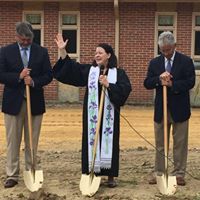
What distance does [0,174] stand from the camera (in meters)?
8.02

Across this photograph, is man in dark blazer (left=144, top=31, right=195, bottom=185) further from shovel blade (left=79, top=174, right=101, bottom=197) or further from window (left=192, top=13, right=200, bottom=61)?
window (left=192, top=13, right=200, bottom=61)

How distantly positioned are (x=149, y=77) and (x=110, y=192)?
5.05ft

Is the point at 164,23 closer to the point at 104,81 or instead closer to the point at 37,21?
the point at 37,21

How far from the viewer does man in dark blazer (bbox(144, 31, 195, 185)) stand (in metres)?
7.11

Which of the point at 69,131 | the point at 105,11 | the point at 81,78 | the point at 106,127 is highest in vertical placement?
the point at 105,11

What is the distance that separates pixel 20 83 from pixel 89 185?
150 centimetres

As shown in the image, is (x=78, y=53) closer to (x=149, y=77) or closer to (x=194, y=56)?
(x=194, y=56)

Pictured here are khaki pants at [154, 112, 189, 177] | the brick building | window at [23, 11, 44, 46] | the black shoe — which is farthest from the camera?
window at [23, 11, 44, 46]

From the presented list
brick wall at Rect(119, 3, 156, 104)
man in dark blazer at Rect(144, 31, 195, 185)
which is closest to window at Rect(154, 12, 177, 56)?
brick wall at Rect(119, 3, 156, 104)

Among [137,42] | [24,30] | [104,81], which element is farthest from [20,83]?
[137,42]

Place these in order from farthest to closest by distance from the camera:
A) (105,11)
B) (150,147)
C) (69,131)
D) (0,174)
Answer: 1. (105,11)
2. (69,131)
3. (150,147)
4. (0,174)

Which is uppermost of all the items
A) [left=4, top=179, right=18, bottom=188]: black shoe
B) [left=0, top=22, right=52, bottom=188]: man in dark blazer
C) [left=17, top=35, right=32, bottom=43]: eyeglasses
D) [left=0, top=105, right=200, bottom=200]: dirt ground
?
[left=17, top=35, right=32, bottom=43]: eyeglasses

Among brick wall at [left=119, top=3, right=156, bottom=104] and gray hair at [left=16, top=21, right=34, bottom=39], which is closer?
gray hair at [left=16, top=21, right=34, bottom=39]

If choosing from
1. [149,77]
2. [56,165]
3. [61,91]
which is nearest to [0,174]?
[56,165]
